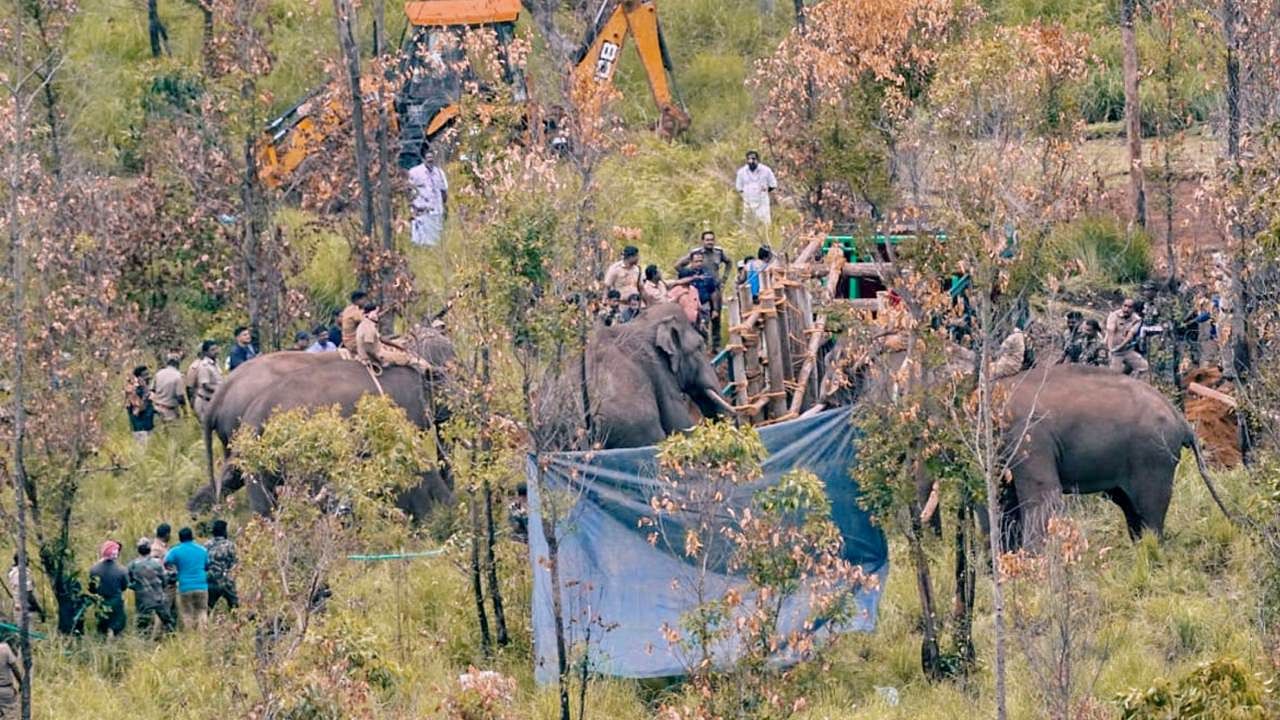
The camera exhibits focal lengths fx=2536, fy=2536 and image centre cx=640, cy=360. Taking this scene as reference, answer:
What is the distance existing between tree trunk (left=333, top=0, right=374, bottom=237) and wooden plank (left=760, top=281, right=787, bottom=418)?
4.86 meters

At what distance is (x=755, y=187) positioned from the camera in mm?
27688

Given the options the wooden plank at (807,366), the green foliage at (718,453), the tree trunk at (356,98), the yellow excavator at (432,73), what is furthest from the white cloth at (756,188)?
the green foliage at (718,453)

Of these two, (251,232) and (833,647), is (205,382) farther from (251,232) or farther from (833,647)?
(833,647)

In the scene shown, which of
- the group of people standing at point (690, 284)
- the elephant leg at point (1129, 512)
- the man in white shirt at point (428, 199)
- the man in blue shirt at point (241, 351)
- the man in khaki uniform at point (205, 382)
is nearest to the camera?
the elephant leg at point (1129, 512)

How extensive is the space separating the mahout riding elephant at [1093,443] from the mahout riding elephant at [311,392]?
11.6ft

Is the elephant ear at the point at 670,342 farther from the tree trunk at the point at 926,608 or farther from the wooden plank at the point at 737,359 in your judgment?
the tree trunk at the point at 926,608

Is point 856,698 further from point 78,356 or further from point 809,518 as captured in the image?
point 78,356

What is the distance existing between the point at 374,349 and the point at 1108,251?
350 inches

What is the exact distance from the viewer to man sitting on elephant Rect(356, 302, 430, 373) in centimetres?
2152

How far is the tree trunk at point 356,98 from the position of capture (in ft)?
78.2

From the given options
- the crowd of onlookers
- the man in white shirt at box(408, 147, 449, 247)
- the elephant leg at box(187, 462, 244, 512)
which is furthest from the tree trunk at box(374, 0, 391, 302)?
the crowd of onlookers

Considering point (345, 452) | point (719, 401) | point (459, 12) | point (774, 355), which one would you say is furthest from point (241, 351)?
point (459, 12)

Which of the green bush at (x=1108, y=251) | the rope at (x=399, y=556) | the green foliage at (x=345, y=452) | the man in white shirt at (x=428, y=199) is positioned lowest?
the rope at (x=399, y=556)

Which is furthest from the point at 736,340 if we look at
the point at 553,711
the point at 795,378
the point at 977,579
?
the point at 553,711
